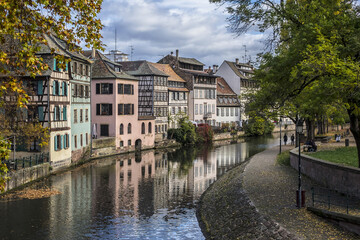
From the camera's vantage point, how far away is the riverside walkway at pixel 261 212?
1688 centimetres

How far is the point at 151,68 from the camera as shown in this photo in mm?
68125

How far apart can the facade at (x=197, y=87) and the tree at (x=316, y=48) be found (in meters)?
56.0

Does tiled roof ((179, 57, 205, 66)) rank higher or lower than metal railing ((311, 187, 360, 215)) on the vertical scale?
higher

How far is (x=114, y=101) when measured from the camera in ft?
181

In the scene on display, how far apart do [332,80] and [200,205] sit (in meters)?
11.8

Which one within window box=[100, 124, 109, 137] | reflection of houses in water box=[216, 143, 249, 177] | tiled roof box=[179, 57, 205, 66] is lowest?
reflection of houses in water box=[216, 143, 249, 177]

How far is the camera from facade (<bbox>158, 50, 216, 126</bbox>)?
262 ft

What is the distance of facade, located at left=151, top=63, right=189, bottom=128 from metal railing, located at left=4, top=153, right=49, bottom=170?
33305 millimetres

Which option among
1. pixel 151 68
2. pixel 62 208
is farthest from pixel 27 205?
pixel 151 68

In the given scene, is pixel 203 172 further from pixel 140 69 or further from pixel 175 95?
pixel 175 95

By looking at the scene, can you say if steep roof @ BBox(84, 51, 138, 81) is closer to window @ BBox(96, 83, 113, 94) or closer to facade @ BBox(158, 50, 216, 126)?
window @ BBox(96, 83, 113, 94)

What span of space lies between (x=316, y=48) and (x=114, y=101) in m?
37.5

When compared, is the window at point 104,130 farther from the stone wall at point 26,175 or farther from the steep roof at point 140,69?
the stone wall at point 26,175

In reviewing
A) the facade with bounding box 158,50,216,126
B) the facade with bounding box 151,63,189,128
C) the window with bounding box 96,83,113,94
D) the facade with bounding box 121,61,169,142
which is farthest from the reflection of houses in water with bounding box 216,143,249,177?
the facade with bounding box 158,50,216,126
